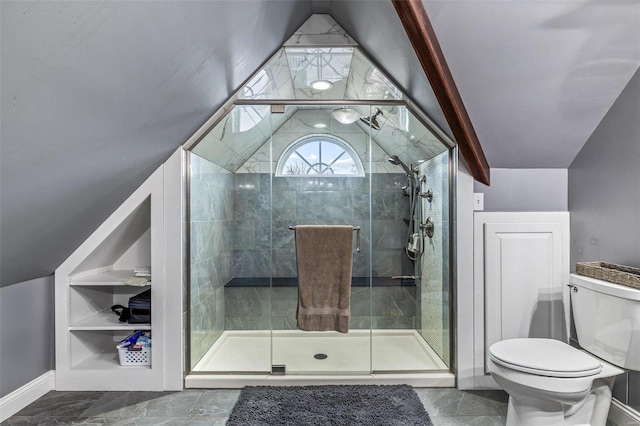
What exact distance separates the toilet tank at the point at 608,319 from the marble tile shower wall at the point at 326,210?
3.41ft

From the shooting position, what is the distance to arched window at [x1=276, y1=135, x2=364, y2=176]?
244 centimetres

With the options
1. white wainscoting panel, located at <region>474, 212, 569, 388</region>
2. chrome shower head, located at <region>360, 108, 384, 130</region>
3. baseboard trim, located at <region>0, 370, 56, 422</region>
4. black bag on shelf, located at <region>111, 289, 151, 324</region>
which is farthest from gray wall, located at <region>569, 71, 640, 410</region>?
baseboard trim, located at <region>0, 370, 56, 422</region>

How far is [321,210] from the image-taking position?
8.02 ft

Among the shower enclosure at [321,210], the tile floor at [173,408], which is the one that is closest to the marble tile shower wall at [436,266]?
the shower enclosure at [321,210]

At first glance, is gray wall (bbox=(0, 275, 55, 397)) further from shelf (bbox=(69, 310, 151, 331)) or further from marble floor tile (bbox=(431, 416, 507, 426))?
marble floor tile (bbox=(431, 416, 507, 426))

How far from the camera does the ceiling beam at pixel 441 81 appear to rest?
1628mm

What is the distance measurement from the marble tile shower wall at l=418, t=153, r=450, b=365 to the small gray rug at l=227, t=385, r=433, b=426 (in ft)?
1.43

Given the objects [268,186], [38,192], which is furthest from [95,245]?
[268,186]

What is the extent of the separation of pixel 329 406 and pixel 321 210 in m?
1.16

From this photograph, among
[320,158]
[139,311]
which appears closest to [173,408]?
[139,311]

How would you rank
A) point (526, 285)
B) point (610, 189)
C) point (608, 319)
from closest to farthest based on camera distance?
point (608, 319) < point (610, 189) < point (526, 285)

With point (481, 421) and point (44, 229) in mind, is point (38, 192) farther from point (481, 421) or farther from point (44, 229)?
point (481, 421)

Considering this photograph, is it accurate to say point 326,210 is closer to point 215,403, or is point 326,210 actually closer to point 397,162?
point 397,162

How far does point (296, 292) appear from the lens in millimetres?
2436
